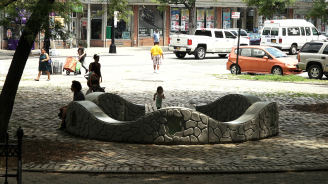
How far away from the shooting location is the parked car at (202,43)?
34.7 metres

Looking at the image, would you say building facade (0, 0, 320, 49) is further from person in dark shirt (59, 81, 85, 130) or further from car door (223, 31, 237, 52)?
person in dark shirt (59, 81, 85, 130)

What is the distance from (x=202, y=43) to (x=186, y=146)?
2632 cm

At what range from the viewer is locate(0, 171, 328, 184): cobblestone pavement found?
723 centimetres

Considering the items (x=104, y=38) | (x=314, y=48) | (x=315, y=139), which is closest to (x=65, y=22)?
(x=315, y=139)

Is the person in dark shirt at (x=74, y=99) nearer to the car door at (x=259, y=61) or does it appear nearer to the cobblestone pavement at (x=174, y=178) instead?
the cobblestone pavement at (x=174, y=178)

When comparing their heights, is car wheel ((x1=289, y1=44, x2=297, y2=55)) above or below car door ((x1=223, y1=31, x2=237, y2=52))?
below

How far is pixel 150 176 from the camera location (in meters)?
7.54

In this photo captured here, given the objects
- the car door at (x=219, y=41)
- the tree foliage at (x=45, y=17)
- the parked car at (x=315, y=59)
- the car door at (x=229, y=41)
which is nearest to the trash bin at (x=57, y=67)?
the parked car at (x=315, y=59)

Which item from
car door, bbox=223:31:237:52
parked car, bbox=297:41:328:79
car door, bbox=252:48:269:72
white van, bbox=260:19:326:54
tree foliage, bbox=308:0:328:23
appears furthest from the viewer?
white van, bbox=260:19:326:54

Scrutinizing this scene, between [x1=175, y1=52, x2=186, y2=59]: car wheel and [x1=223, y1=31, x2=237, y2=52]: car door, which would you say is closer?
[x1=175, y1=52, x2=186, y2=59]: car wheel

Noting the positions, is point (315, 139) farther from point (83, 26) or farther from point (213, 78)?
point (83, 26)

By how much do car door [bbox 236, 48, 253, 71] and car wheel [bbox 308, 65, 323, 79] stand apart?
2.88 m

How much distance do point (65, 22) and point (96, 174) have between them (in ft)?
9.92

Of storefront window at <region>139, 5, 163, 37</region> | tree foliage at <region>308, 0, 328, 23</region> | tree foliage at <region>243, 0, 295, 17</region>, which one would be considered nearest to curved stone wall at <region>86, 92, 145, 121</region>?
tree foliage at <region>308, 0, 328, 23</region>
